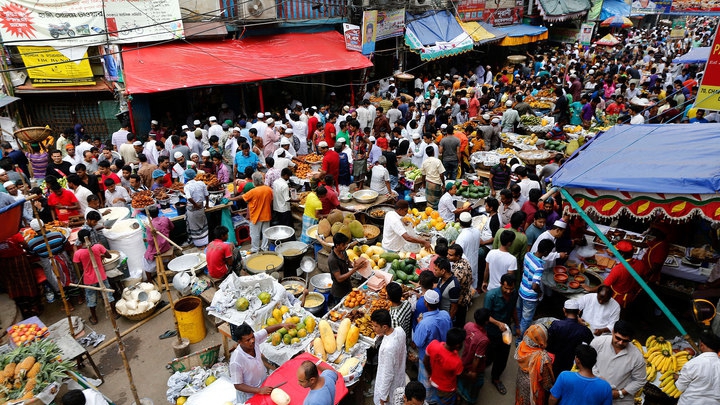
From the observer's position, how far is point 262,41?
53.5ft

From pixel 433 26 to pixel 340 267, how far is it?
17781 mm

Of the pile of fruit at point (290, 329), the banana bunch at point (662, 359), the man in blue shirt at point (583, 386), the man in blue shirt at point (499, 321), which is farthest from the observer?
the pile of fruit at point (290, 329)

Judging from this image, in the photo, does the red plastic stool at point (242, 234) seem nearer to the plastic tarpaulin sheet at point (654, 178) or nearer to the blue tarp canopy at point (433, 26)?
the plastic tarpaulin sheet at point (654, 178)

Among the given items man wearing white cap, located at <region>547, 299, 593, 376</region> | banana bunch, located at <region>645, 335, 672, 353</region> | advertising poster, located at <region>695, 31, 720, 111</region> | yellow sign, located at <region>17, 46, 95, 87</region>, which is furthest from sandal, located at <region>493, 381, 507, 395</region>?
yellow sign, located at <region>17, 46, 95, 87</region>

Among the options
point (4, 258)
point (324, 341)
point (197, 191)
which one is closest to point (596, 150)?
point (324, 341)

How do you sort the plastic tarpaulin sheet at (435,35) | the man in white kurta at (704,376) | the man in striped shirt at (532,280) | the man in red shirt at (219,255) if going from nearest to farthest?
the man in white kurta at (704,376)
the man in striped shirt at (532,280)
the man in red shirt at (219,255)
the plastic tarpaulin sheet at (435,35)

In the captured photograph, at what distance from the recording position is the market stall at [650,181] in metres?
4.63

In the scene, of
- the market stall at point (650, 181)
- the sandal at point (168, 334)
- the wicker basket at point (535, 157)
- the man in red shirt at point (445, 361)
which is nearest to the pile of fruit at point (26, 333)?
the sandal at point (168, 334)

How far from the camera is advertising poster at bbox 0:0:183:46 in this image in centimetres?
1239

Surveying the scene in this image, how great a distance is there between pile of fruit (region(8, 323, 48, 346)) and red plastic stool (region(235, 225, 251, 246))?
416cm

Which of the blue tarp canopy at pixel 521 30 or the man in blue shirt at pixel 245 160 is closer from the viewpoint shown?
the man in blue shirt at pixel 245 160

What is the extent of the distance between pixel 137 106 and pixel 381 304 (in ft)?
38.0

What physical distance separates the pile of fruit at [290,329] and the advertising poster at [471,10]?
21.6m

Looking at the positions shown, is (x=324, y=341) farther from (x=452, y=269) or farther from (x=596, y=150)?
(x=596, y=150)
